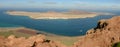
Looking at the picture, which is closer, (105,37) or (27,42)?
(105,37)

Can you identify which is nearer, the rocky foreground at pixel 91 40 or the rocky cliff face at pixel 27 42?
the rocky foreground at pixel 91 40

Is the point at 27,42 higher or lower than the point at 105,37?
lower

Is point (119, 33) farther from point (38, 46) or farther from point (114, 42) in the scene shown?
point (38, 46)

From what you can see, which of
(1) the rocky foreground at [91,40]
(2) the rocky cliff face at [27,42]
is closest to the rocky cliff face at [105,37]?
(1) the rocky foreground at [91,40]

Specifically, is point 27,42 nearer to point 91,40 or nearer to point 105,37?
point 91,40

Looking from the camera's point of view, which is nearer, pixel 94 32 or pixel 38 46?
pixel 38 46

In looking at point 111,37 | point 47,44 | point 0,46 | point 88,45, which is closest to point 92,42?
point 88,45

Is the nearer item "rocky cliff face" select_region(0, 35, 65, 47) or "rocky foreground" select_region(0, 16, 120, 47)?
"rocky foreground" select_region(0, 16, 120, 47)

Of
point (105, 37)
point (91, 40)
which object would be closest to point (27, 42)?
point (91, 40)

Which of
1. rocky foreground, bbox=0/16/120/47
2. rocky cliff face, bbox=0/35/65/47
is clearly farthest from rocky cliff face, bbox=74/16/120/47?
rocky cliff face, bbox=0/35/65/47

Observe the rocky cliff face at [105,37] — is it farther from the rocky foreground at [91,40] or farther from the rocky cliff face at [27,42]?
the rocky cliff face at [27,42]

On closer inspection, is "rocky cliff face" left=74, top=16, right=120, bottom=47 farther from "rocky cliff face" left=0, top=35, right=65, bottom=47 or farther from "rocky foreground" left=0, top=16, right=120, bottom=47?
"rocky cliff face" left=0, top=35, right=65, bottom=47
